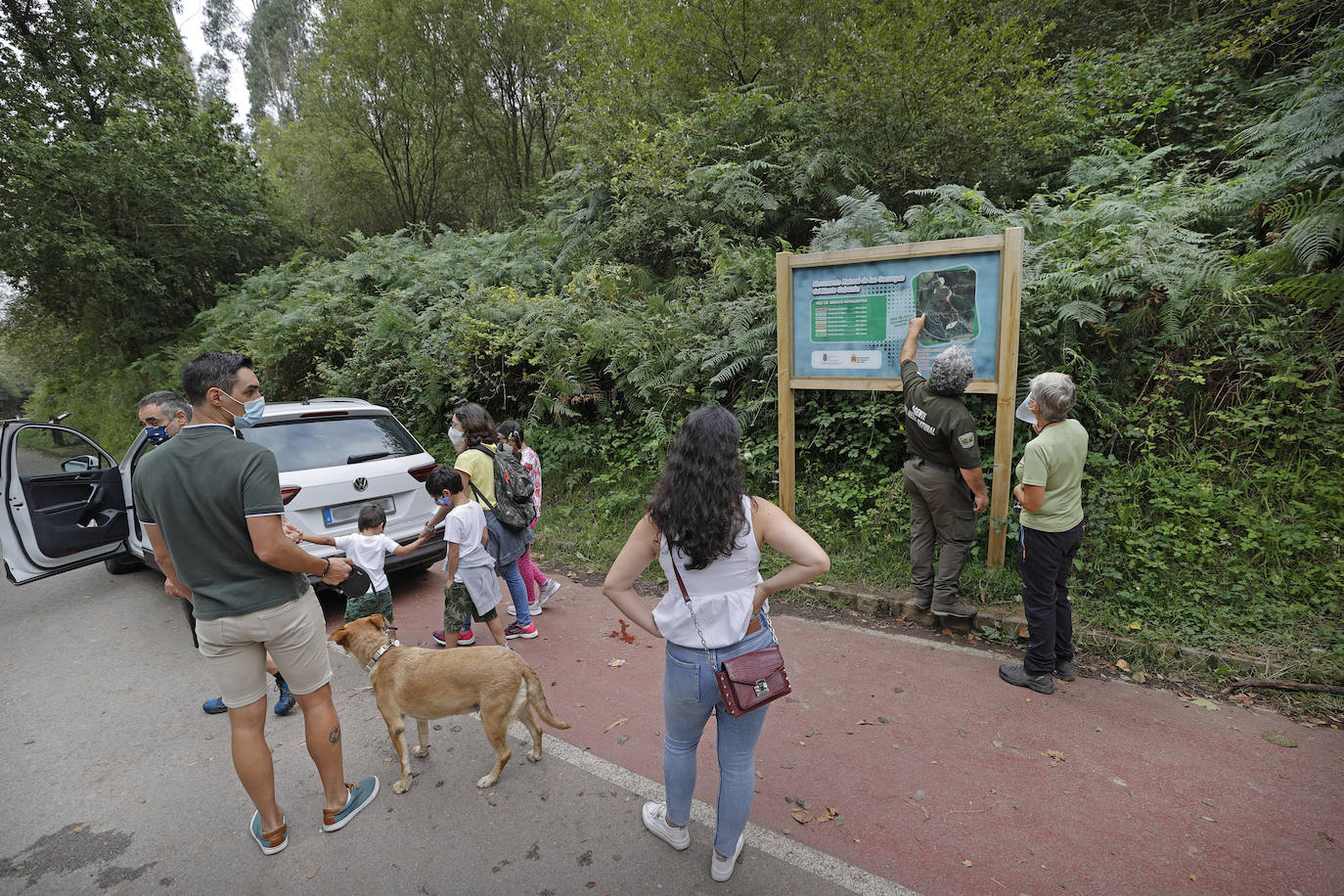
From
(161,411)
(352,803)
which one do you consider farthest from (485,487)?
(161,411)

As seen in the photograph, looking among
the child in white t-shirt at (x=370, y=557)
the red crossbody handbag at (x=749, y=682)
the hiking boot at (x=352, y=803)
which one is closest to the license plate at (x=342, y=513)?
the child in white t-shirt at (x=370, y=557)

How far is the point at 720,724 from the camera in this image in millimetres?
2326

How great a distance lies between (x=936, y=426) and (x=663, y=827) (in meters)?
3.04

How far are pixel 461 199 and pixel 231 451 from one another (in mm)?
20070

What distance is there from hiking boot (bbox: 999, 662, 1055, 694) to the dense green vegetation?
81 centimetres

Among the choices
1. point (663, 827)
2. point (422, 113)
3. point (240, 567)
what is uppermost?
point (422, 113)

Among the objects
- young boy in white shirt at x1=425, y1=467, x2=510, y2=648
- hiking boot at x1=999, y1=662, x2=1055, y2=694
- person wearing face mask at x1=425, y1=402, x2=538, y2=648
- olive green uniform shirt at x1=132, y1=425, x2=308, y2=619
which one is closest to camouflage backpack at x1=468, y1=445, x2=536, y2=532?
person wearing face mask at x1=425, y1=402, x2=538, y2=648

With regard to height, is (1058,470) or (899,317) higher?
(899,317)

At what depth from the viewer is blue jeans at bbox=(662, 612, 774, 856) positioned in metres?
2.24

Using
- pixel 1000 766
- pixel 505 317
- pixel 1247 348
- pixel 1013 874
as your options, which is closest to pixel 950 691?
pixel 1000 766

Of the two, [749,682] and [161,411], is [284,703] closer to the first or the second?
[161,411]

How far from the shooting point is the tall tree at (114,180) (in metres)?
13.2

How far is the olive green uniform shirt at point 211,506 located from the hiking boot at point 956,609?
Result: 13.8 ft

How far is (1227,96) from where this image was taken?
25.3 ft
